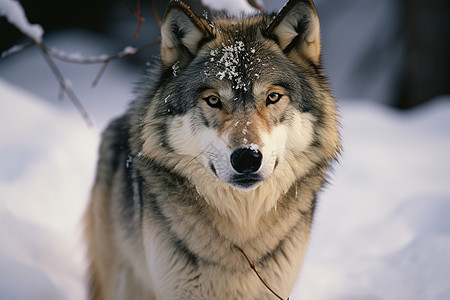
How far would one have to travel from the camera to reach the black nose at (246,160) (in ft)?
7.06

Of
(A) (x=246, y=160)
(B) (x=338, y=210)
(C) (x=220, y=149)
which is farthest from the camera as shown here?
(B) (x=338, y=210)

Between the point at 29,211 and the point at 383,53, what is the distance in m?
10.5

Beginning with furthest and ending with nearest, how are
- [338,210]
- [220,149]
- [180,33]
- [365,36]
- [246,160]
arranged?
[365,36] < [338,210] < [180,33] < [220,149] < [246,160]

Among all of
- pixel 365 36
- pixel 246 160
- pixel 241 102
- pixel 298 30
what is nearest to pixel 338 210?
pixel 298 30

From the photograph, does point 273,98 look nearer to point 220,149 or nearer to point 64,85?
point 220,149

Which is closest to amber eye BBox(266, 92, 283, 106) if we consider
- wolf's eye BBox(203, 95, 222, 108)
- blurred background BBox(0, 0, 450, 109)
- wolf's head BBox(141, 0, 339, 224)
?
wolf's head BBox(141, 0, 339, 224)

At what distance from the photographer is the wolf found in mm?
2400

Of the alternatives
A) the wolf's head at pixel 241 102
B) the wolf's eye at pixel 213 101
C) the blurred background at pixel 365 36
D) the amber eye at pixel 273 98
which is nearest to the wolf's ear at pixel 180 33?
the wolf's head at pixel 241 102

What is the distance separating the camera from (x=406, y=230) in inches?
170

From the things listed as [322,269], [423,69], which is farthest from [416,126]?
[322,269]

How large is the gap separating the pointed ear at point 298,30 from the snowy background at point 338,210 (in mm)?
679

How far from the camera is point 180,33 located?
257 cm

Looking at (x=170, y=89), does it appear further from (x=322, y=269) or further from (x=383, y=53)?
(x=383, y=53)

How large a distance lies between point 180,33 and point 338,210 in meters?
3.14
